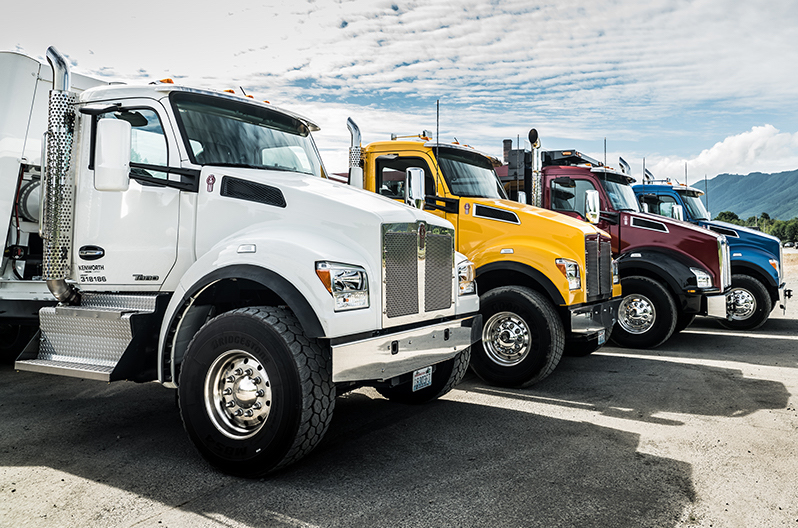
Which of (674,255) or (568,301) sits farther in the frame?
(674,255)

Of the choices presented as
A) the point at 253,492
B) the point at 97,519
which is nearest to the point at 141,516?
the point at 97,519

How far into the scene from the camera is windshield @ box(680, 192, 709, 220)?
12070 millimetres

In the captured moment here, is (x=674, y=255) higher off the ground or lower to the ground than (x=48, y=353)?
higher

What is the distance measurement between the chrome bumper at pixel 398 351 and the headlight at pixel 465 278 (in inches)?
14.7

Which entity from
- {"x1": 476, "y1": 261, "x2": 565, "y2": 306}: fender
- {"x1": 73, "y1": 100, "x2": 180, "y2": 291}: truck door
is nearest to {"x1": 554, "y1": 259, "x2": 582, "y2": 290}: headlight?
{"x1": 476, "y1": 261, "x2": 565, "y2": 306}: fender

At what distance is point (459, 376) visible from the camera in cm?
539

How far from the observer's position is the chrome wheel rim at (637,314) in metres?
9.17

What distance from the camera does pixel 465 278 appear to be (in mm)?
5070

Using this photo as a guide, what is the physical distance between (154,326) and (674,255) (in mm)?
7693

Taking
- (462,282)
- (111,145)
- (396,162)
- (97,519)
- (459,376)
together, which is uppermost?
(396,162)

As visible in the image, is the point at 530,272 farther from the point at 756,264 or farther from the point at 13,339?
the point at 756,264

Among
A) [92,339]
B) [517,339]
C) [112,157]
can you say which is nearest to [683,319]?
[517,339]

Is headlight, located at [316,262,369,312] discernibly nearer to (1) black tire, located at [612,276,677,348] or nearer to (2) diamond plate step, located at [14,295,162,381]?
(2) diamond plate step, located at [14,295,162,381]

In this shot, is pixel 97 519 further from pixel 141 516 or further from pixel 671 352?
pixel 671 352
